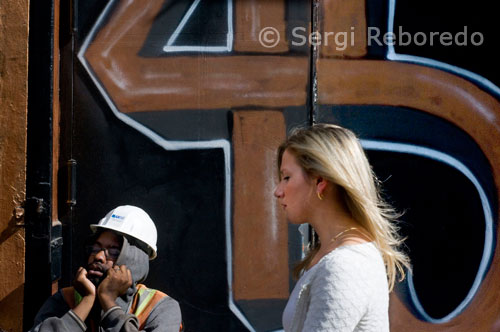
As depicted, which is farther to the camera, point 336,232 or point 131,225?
point 131,225

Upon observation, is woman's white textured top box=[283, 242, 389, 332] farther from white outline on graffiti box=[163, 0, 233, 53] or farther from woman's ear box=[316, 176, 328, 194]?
white outline on graffiti box=[163, 0, 233, 53]

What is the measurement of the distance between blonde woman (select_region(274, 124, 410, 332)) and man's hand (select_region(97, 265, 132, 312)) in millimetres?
1139

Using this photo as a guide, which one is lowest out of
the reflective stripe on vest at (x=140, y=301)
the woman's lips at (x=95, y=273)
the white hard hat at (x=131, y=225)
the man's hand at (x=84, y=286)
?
the reflective stripe on vest at (x=140, y=301)

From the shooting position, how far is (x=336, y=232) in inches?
74.0

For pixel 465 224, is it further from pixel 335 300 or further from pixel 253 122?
pixel 335 300

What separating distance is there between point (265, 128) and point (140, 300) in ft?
Result: 4.54

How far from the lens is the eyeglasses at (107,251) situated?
2883 millimetres

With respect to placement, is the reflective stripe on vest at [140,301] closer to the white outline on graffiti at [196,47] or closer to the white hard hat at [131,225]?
the white hard hat at [131,225]

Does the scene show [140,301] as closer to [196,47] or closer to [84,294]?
[84,294]

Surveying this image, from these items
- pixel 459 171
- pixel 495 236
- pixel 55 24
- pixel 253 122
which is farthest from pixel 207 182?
pixel 495 236

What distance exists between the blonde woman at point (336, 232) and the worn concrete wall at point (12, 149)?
2.21 meters

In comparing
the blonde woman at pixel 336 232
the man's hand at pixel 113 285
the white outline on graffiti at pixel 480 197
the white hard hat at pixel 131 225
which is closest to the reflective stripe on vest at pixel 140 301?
the man's hand at pixel 113 285

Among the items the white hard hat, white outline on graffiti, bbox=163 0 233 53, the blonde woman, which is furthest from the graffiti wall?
the blonde woman

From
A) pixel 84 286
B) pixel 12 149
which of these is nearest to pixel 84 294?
pixel 84 286
